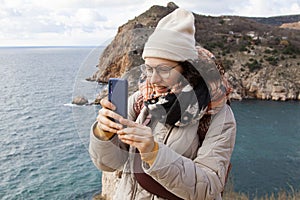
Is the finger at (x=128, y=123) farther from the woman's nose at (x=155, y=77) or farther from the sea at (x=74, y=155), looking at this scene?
the sea at (x=74, y=155)

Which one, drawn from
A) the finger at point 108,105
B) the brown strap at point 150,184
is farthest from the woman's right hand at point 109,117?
the brown strap at point 150,184

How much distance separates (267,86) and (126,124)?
1357 inches

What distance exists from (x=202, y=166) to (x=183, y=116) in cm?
17

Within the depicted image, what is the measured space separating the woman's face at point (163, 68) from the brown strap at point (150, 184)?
11.4 inches

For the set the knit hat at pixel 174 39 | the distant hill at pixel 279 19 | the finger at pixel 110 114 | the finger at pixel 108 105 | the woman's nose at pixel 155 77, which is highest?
the distant hill at pixel 279 19

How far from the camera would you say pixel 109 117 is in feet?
3.29

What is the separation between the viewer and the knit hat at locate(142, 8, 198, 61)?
1067 mm

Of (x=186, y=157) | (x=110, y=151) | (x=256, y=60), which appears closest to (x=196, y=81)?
(x=186, y=157)

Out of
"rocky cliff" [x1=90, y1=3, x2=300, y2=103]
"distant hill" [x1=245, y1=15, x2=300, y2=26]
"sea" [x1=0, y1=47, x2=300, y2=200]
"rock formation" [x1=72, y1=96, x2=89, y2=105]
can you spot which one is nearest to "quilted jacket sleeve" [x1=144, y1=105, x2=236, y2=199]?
"rock formation" [x1=72, y1=96, x2=89, y2=105]

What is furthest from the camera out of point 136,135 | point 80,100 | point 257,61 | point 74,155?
point 257,61

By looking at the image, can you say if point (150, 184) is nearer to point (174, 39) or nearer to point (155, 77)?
point (155, 77)

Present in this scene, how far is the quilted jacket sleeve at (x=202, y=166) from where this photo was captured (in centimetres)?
101

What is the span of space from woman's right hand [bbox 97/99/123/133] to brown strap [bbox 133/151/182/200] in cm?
23

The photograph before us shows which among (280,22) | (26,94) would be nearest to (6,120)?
(26,94)
